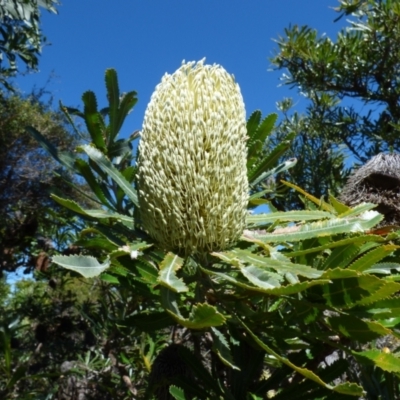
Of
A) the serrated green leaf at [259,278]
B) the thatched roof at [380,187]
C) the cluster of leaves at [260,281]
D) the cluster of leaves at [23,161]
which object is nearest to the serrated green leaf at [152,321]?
the cluster of leaves at [260,281]

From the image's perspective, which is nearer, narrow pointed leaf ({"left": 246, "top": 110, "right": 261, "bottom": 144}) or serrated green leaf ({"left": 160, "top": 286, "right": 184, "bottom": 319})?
serrated green leaf ({"left": 160, "top": 286, "right": 184, "bottom": 319})

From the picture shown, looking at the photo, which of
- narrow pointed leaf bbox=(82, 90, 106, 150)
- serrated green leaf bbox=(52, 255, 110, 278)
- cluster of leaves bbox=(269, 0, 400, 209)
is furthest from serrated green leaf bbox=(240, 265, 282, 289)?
cluster of leaves bbox=(269, 0, 400, 209)

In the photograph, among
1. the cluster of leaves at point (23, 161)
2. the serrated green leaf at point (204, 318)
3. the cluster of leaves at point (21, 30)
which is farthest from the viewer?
the cluster of leaves at point (23, 161)

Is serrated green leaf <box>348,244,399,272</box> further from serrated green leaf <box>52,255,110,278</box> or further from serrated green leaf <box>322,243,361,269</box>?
serrated green leaf <box>52,255,110,278</box>

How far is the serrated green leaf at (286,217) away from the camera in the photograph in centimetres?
102

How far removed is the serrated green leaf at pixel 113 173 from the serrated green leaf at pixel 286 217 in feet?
0.80

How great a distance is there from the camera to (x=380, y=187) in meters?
1.46

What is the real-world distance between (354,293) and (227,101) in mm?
417

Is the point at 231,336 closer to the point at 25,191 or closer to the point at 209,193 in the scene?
the point at 209,193

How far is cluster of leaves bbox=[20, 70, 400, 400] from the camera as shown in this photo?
0.84 metres

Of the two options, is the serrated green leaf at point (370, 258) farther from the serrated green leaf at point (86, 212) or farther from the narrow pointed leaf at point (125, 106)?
the narrow pointed leaf at point (125, 106)

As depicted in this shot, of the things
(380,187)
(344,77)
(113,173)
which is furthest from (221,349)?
(344,77)

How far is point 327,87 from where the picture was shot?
4230 millimetres

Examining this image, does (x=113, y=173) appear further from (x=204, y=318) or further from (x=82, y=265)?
(x=204, y=318)
